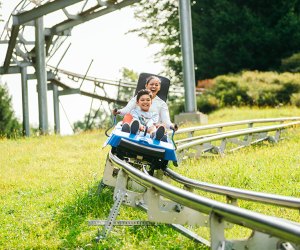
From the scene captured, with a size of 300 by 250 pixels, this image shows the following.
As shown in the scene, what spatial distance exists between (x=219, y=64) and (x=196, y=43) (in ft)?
7.97

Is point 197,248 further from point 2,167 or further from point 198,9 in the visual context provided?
point 198,9

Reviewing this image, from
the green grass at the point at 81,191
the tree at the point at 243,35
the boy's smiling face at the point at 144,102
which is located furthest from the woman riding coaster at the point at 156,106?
the tree at the point at 243,35

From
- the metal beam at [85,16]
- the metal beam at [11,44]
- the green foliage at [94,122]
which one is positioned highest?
the metal beam at [85,16]

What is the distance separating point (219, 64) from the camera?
94.1 feet

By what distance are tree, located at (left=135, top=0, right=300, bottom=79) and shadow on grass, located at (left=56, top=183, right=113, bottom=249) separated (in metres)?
21.3

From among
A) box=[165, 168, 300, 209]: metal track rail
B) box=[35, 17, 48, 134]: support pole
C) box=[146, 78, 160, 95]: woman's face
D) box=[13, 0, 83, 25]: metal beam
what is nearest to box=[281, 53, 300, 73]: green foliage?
box=[35, 17, 48, 134]: support pole

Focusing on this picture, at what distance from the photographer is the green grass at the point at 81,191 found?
16.9 ft

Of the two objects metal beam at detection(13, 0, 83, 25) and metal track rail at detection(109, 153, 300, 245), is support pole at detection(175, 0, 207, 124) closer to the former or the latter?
metal beam at detection(13, 0, 83, 25)

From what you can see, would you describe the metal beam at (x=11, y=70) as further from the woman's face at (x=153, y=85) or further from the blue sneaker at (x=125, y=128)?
the blue sneaker at (x=125, y=128)

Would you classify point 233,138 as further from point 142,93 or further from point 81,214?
point 81,214

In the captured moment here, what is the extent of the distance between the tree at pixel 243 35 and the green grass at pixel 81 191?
1569cm

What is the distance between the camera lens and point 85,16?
1869 cm

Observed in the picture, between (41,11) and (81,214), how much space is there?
12.1m

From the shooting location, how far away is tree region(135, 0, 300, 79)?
2708cm
